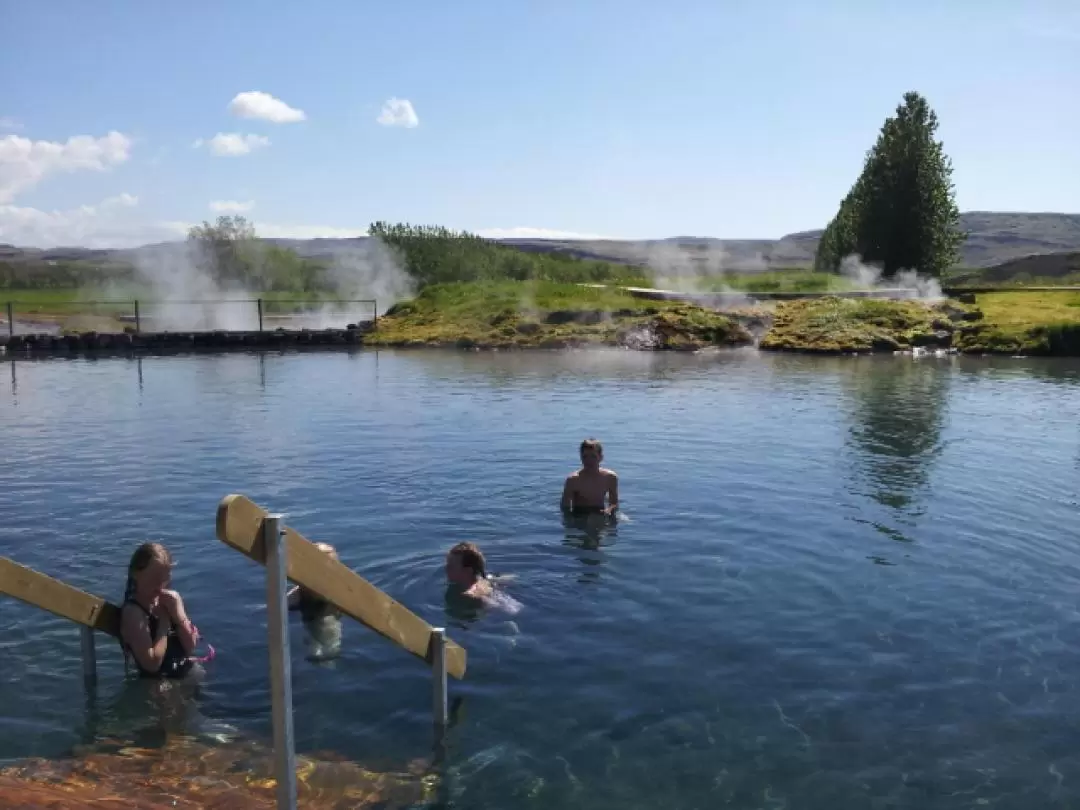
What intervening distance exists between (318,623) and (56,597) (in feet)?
8.25

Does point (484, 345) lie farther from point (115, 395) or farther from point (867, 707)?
point (867, 707)

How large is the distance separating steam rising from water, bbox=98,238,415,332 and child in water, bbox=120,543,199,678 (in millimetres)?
38876

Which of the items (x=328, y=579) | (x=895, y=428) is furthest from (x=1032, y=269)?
(x=328, y=579)

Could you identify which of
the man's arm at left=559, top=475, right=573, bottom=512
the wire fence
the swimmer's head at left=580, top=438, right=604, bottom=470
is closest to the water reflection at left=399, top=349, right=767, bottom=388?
the wire fence

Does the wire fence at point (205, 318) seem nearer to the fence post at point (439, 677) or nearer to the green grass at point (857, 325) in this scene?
the green grass at point (857, 325)

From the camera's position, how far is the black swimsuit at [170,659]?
23.9 feet

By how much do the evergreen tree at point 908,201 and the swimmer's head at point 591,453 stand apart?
51.4 meters

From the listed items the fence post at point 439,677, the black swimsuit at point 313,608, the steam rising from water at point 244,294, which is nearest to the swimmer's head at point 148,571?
the black swimsuit at point 313,608

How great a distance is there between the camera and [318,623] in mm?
8477

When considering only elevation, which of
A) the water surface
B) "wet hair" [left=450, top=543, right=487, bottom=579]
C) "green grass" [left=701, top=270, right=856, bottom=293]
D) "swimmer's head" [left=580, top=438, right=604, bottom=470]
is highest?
"green grass" [left=701, top=270, right=856, bottom=293]

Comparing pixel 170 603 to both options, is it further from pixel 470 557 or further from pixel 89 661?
pixel 470 557

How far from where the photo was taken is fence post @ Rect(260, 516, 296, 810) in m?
4.21

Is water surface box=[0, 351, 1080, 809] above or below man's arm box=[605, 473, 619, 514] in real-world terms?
below

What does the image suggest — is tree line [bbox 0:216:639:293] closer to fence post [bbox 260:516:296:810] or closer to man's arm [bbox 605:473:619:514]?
man's arm [bbox 605:473:619:514]
